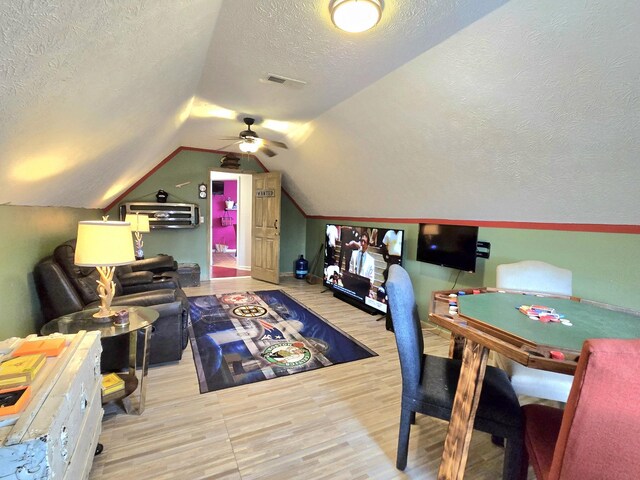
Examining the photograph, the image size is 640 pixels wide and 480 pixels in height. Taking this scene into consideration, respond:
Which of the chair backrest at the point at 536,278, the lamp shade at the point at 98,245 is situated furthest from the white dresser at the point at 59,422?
the chair backrest at the point at 536,278

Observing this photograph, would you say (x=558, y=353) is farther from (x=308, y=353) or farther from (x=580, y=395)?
(x=308, y=353)

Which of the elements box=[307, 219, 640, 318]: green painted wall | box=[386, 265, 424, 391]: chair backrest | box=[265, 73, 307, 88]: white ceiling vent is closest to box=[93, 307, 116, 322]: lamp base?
box=[386, 265, 424, 391]: chair backrest

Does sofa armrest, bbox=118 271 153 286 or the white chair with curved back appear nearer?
the white chair with curved back

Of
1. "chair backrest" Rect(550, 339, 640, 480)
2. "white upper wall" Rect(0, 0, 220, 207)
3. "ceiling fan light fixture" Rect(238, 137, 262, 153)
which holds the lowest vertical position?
"chair backrest" Rect(550, 339, 640, 480)

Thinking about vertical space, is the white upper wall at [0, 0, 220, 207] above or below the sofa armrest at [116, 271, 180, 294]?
above

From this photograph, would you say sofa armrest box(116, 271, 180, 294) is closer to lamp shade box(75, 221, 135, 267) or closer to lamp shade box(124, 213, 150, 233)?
lamp shade box(124, 213, 150, 233)

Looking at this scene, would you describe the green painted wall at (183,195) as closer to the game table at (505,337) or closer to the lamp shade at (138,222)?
the lamp shade at (138,222)

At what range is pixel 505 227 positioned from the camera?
2.87 metres

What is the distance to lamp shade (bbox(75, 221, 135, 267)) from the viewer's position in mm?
1734

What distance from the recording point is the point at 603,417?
2.63 feet

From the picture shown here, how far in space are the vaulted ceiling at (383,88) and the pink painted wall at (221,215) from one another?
576cm

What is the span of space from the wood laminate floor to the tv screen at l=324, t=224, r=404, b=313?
1.50 m

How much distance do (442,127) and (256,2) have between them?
5.33 ft

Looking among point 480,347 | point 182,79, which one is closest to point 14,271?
point 182,79
